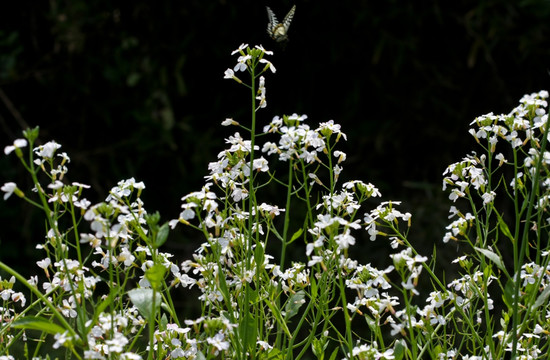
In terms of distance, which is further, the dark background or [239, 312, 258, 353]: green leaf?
the dark background

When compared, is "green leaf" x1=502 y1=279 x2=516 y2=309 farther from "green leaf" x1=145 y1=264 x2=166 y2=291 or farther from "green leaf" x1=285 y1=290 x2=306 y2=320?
"green leaf" x1=145 y1=264 x2=166 y2=291

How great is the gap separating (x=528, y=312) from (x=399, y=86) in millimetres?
2216

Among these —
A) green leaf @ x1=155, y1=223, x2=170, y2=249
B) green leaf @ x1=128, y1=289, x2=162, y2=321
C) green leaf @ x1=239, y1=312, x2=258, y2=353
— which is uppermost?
green leaf @ x1=155, y1=223, x2=170, y2=249

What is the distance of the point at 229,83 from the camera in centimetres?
294

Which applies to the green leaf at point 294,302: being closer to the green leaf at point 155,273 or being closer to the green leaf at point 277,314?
the green leaf at point 277,314

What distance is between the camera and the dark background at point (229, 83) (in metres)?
2.93

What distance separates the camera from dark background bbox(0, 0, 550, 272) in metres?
2.93

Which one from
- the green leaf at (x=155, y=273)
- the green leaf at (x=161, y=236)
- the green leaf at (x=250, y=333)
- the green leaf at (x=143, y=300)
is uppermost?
the green leaf at (x=161, y=236)

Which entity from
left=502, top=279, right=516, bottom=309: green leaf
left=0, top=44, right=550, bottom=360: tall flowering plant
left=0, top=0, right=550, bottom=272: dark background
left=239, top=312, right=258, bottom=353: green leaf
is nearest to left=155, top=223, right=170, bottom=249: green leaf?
left=0, top=44, right=550, bottom=360: tall flowering plant

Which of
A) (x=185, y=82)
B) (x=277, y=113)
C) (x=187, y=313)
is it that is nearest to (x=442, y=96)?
(x=277, y=113)

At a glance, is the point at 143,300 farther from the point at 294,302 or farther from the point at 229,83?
the point at 229,83

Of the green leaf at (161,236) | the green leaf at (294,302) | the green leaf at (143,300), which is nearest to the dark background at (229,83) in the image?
the green leaf at (294,302)

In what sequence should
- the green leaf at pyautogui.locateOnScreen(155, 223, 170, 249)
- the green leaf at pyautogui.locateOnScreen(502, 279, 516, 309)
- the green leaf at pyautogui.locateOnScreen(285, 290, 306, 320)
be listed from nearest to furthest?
1. the green leaf at pyautogui.locateOnScreen(155, 223, 170, 249)
2. the green leaf at pyautogui.locateOnScreen(502, 279, 516, 309)
3. the green leaf at pyautogui.locateOnScreen(285, 290, 306, 320)

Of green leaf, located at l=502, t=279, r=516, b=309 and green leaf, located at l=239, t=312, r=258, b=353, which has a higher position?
green leaf, located at l=502, t=279, r=516, b=309
